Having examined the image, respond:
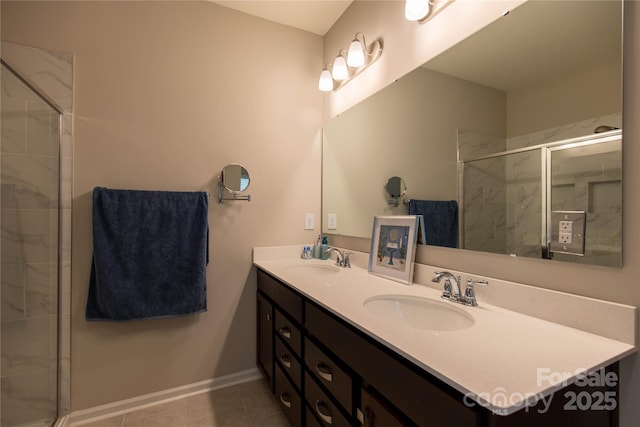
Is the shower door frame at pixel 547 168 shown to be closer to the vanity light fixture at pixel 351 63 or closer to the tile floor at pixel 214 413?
the vanity light fixture at pixel 351 63

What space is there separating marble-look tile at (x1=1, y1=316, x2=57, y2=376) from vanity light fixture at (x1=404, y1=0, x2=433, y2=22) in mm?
2329

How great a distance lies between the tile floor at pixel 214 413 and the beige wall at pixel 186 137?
0.12 meters

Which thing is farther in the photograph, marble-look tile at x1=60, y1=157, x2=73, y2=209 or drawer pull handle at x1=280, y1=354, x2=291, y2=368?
marble-look tile at x1=60, y1=157, x2=73, y2=209

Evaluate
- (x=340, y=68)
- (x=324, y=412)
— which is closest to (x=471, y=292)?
(x=324, y=412)

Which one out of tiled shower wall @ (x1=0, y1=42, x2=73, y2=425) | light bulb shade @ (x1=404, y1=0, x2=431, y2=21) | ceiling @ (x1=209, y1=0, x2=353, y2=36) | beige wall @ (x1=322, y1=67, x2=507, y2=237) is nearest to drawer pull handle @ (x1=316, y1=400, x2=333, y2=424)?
beige wall @ (x1=322, y1=67, x2=507, y2=237)

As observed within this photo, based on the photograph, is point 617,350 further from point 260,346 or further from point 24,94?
point 24,94

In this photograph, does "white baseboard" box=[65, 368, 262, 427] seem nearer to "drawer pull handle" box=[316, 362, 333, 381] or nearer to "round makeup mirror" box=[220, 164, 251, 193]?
"drawer pull handle" box=[316, 362, 333, 381]

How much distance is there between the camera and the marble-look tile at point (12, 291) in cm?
133

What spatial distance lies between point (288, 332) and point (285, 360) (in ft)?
0.55

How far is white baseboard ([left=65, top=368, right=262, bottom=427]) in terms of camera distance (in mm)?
1570

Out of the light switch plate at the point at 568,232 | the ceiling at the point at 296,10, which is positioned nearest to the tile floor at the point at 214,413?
the light switch plate at the point at 568,232

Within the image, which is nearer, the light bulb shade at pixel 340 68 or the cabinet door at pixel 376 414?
the cabinet door at pixel 376 414

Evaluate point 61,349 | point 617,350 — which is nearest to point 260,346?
point 61,349

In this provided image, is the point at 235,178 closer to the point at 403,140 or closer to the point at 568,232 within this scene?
the point at 403,140
